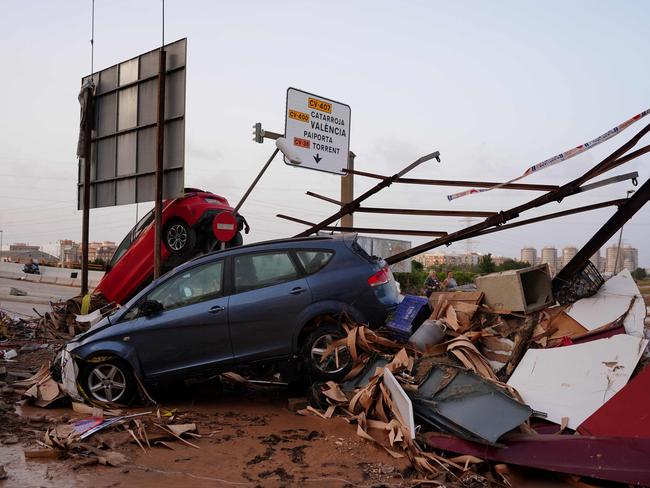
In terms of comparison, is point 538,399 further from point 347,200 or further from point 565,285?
point 347,200

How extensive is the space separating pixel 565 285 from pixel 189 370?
474 centimetres

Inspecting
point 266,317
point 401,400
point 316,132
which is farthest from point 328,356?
point 316,132

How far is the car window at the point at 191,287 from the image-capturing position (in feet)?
23.6

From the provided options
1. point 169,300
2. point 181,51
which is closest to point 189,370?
point 169,300

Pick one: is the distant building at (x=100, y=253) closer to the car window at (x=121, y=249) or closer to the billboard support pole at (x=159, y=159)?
the car window at (x=121, y=249)

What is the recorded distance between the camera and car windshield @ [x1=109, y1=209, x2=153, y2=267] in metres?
13.7

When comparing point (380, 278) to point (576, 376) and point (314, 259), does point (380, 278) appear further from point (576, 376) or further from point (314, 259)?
point (576, 376)

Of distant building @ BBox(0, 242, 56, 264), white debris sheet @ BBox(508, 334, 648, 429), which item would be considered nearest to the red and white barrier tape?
white debris sheet @ BBox(508, 334, 648, 429)

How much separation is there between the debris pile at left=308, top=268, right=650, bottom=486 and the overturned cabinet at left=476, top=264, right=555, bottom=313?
2 centimetres

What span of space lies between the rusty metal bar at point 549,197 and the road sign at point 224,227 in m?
3.90

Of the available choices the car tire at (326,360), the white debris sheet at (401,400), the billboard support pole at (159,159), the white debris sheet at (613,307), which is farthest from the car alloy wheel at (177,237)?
the white debris sheet at (613,307)

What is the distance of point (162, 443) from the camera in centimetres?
563

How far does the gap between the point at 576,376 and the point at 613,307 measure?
1491mm

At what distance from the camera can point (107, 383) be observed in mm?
7012
